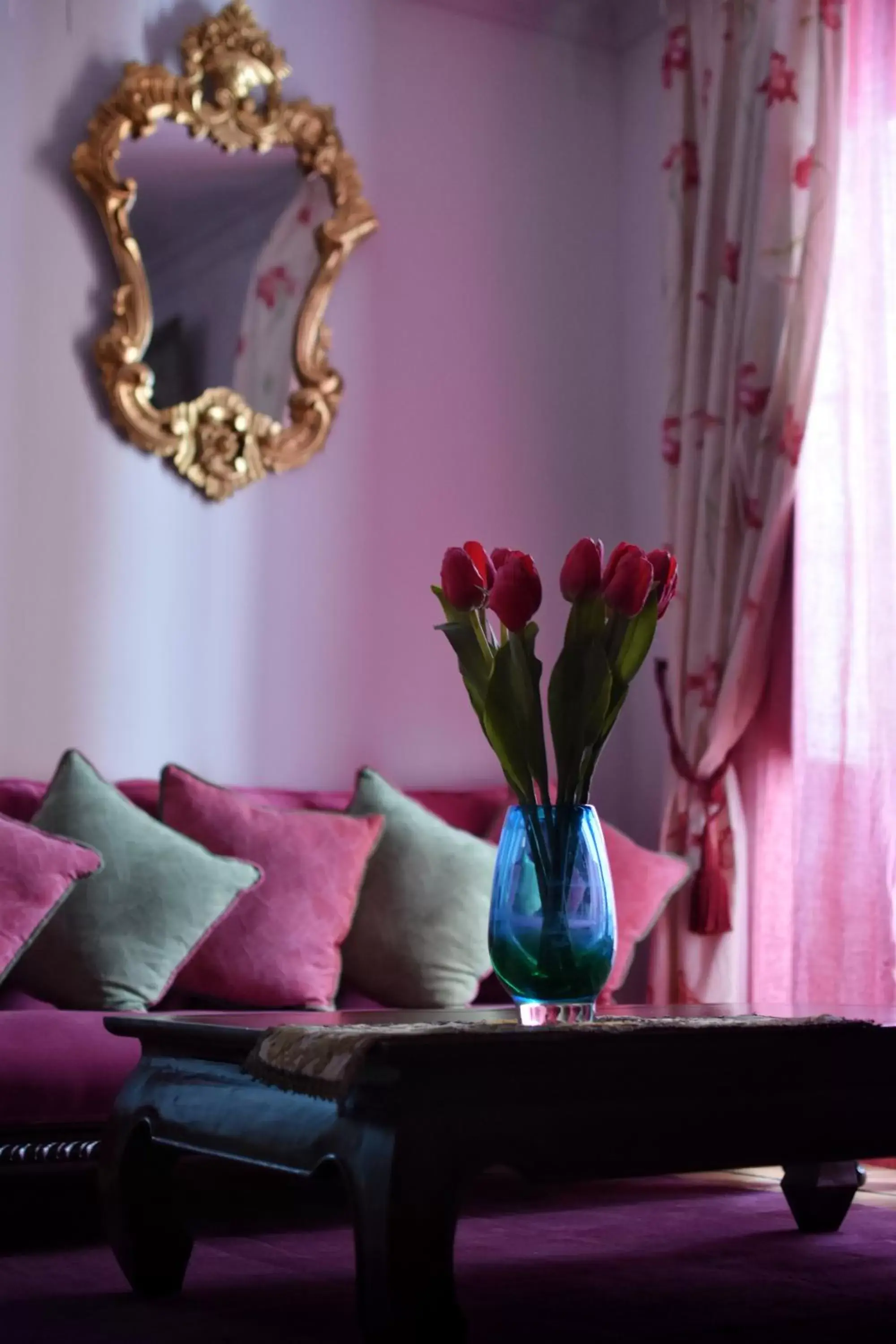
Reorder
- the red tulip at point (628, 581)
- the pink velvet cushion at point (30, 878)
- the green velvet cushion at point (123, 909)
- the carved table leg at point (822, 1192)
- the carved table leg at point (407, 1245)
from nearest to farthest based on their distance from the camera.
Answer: the carved table leg at point (407, 1245) → the red tulip at point (628, 581) → the carved table leg at point (822, 1192) → the pink velvet cushion at point (30, 878) → the green velvet cushion at point (123, 909)

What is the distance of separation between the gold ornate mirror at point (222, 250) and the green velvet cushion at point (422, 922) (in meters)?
1.03

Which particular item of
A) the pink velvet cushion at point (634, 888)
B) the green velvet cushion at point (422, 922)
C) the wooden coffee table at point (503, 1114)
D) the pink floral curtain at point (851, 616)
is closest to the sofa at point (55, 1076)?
the green velvet cushion at point (422, 922)

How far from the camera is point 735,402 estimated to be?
406 cm

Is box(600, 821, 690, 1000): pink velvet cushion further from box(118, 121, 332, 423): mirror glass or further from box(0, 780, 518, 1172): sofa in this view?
box(118, 121, 332, 423): mirror glass

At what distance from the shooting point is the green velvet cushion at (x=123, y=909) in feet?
10.4

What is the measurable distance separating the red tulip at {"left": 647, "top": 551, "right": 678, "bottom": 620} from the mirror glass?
209 centimetres

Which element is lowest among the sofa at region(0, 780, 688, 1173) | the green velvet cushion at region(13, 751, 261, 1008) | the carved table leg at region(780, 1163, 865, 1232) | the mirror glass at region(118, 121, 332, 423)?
the carved table leg at region(780, 1163, 865, 1232)

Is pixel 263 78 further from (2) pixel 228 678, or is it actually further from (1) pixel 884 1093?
(1) pixel 884 1093

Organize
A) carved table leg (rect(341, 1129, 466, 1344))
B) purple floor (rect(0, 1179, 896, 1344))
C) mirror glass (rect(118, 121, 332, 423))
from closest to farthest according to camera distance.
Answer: carved table leg (rect(341, 1129, 466, 1344))
purple floor (rect(0, 1179, 896, 1344))
mirror glass (rect(118, 121, 332, 423))

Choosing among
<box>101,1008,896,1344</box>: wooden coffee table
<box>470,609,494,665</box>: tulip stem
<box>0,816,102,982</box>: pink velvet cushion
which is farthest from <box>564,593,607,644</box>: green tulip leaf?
<box>0,816,102,982</box>: pink velvet cushion

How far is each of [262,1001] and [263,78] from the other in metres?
2.28

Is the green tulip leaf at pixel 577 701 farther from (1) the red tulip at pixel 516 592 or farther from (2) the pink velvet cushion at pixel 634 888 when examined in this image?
(2) the pink velvet cushion at pixel 634 888

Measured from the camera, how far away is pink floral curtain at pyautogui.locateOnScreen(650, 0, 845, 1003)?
12.7 ft

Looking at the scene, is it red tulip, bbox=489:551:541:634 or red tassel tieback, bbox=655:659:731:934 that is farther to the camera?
red tassel tieback, bbox=655:659:731:934
